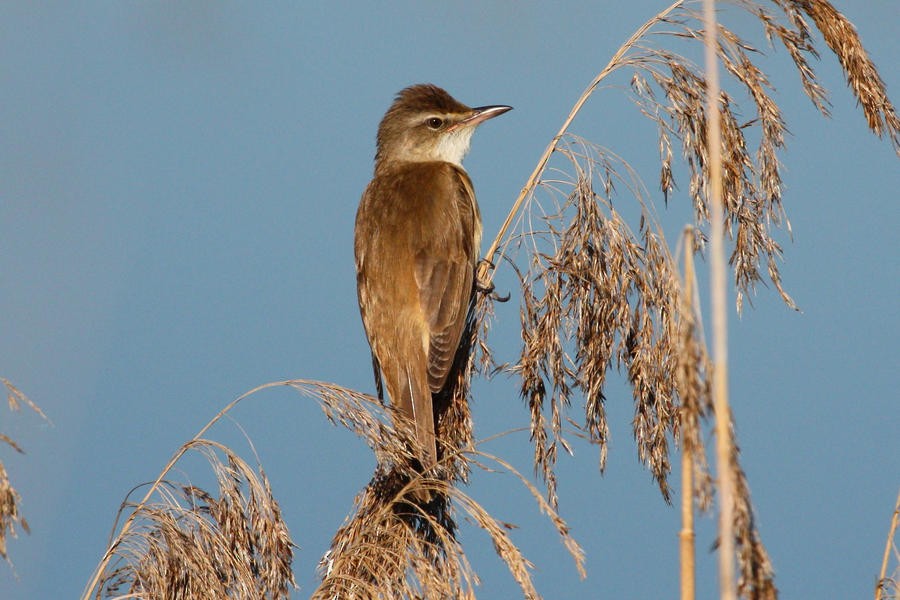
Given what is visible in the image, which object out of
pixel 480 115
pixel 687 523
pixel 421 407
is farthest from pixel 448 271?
pixel 687 523

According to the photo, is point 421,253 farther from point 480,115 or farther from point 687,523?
point 687,523

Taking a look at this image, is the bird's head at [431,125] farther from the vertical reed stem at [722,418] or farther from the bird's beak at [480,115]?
the vertical reed stem at [722,418]

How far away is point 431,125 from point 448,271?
1.20 meters

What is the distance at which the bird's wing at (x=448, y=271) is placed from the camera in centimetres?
391

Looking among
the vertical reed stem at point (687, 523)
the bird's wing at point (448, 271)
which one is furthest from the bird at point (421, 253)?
the vertical reed stem at point (687, 523)

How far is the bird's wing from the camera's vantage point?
391 centimetres

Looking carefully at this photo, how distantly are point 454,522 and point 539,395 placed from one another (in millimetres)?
467

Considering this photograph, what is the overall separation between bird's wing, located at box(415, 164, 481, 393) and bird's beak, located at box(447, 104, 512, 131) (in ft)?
1.27

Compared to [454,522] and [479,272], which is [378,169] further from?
[454,522]

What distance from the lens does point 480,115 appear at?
16.7 ft

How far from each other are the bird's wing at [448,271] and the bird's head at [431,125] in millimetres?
356

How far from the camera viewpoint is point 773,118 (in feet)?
10.4

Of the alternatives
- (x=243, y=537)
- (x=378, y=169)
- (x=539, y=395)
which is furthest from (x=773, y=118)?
(x=378, y=169)

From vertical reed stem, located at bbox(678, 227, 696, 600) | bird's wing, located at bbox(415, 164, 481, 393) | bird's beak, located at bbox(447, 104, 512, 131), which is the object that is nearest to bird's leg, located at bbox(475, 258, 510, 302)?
bird's wing, located at bbox(415, 164, 481, 393)
